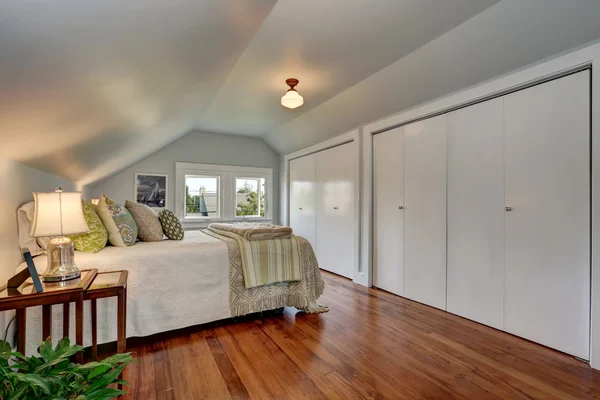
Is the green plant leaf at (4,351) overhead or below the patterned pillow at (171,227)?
below

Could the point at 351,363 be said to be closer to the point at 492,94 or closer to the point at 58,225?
the point at 58,225

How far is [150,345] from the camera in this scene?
6.97 ft

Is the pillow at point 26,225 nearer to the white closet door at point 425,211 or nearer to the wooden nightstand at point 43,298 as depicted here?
the wooden nightstand at point 43,298

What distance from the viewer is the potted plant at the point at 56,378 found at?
66 centimetres

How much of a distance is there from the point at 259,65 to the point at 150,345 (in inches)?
98.2

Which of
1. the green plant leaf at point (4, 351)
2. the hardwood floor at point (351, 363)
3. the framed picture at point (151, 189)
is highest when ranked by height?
the framed picture at point (151, 189)

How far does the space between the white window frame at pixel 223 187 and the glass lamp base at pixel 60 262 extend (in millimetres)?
3371

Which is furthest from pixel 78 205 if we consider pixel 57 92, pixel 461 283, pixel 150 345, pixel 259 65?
pixel 461 283

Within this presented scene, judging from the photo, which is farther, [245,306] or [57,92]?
[245,306]

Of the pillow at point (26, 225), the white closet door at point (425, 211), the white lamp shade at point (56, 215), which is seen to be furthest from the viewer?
the white closet door at point (425, 211)

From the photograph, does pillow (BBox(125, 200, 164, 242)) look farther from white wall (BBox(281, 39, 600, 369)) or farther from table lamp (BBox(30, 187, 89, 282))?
white wall (BBox(281, 39, 600, 369))

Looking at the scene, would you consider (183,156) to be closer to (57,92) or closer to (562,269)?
(57,92)

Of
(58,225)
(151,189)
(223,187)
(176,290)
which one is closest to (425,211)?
(176,290)

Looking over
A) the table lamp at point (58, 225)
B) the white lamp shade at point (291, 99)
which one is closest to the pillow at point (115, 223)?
the table lamp at point (58, 225)
